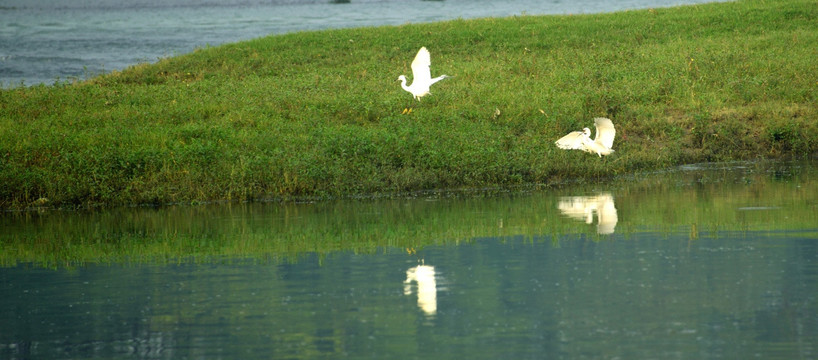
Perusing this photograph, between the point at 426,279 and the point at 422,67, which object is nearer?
the point at 426,279

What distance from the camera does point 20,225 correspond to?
13.1m

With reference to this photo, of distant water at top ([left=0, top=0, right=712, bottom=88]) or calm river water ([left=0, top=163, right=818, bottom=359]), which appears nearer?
calm river water ([left=0, top=163, right=818, bottom=359])

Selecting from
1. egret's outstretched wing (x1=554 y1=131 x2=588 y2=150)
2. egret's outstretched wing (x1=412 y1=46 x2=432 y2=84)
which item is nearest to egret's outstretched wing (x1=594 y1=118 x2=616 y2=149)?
egret's outstretched wing (x1=554 y1=131 x2=588 y2=150)

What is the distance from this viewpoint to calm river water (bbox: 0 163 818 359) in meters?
7.05

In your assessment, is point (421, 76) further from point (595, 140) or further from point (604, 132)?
point (604, 132)

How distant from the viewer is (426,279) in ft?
29.4

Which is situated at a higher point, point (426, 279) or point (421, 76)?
point (421, 76)

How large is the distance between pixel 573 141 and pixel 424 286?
7888mm

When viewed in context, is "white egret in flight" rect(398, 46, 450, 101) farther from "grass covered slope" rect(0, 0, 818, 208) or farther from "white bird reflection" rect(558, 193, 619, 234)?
"white bird reflection" rect(558, 193, 619, 234)

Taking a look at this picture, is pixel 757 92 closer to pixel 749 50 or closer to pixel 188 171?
pixel 749 50

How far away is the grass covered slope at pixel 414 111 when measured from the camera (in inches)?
589

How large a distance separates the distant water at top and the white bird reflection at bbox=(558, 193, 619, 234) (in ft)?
52.4

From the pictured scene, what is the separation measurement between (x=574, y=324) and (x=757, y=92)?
1356 cm

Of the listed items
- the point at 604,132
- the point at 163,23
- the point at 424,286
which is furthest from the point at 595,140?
the point at 163,23
